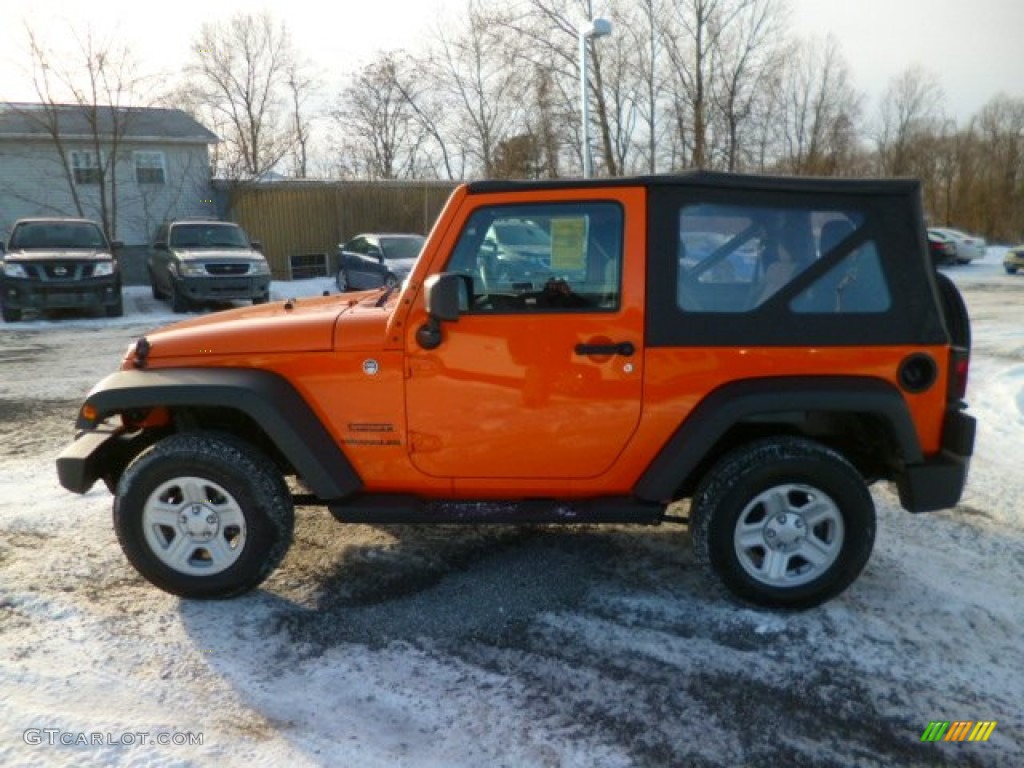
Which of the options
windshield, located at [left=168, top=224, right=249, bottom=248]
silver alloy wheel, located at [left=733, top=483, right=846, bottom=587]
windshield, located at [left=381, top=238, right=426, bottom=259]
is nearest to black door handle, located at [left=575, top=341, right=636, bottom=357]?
silver alloy wheel, located at [left=733, top=483, right=846, bottom=587]

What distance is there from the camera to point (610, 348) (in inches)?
125

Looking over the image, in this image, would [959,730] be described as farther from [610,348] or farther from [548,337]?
[548,337]

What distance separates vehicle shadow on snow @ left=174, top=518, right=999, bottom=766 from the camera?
2539mm

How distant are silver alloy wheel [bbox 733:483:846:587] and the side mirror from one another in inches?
62.6

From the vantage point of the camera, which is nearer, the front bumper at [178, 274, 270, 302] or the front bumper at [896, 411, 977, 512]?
the front bumper at [896, 411, 977, 512]

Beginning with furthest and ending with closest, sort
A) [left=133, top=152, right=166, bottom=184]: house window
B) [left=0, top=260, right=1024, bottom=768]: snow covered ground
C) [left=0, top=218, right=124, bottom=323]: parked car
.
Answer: [left=133, top=152, right=166, bottom=184]: house window, [left=0, top=218, right=124, bottom=323]: parked car, [left=0, top=260, right=1024, bottom=768]: snow covered ground

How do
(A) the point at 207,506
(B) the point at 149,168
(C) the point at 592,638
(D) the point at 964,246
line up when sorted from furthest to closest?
(D) the point at 964,246, (B) the point at 149,168, (A) the point at 207,506, (C) the point at 592,638

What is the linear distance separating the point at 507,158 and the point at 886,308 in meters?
26.2

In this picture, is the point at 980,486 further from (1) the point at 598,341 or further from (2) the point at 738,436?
(1) the point at 598,341

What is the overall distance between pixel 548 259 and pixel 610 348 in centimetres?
49

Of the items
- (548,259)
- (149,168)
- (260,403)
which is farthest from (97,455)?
(149,168)

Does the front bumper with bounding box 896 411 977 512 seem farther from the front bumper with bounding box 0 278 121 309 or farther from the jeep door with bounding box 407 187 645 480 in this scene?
the front bumper with bounding box 0 278 121 309

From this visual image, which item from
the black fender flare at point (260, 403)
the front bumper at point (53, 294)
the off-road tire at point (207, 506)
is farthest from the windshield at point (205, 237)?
the off-road tire at point (207, 506)

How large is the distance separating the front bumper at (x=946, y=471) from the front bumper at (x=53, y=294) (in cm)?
1391
